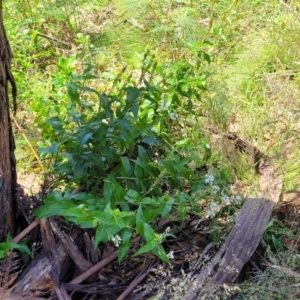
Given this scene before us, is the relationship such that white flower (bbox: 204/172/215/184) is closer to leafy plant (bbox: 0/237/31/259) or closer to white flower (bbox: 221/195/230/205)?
white flower (bbox: 221/195/230/205)

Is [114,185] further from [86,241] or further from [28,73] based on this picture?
[28,73]

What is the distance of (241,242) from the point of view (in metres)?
2.07

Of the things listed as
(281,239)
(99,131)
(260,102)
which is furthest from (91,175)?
(260,102)

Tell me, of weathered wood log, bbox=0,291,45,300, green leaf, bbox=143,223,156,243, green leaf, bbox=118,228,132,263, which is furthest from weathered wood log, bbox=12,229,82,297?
green leaf, bbox=143,223,156,243

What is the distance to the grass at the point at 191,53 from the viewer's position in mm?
2689

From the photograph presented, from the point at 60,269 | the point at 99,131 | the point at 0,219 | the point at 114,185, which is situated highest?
the point at 99,131

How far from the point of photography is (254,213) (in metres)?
2.20

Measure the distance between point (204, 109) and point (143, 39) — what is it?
1241 millimetres

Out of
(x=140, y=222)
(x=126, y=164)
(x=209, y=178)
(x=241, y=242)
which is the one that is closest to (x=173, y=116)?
(x=209, y=178)

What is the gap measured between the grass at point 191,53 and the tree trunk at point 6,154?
1.48 ft

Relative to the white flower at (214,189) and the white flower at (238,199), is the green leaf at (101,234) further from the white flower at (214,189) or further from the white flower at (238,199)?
the white flower at (238,199)

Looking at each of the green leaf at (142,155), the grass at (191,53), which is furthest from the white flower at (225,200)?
the green leaf at (142,155)

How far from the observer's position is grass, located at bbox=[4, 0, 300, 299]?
2.69m

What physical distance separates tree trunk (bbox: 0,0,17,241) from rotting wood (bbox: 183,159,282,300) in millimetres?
757
